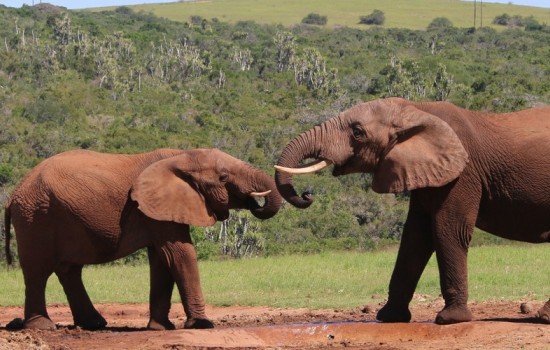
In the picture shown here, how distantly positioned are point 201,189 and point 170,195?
0.32 metres

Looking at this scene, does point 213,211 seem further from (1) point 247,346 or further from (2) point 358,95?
(2) point 358,95

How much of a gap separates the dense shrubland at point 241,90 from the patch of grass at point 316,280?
16.2ft

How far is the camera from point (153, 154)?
1119cm

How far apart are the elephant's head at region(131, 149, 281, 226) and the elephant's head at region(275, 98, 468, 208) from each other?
0.98 m

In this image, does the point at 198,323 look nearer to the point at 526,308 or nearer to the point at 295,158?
the point at 295,158

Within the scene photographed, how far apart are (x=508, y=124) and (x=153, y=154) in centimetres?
330

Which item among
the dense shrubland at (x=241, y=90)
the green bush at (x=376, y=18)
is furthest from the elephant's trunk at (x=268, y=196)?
the green bush at (x=376, y=18)

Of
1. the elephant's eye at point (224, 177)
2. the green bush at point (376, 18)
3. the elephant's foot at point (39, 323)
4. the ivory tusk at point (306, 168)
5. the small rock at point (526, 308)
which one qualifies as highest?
the ivory tusk at point (306, 168)

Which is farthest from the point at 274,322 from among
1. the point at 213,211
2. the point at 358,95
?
the point at 358,95

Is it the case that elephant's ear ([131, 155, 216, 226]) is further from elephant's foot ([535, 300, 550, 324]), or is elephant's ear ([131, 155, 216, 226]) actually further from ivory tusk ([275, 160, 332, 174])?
elephant's foot ([535, 300, 550, 324])

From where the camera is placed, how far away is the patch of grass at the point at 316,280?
1399cm

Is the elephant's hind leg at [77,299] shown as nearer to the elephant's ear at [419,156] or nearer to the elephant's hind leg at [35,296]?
the elephant's hind leg at [35,296]

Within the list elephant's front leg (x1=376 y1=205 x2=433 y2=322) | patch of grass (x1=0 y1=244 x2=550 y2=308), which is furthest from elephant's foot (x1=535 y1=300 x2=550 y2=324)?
patch of grass (x1=0 y1=244 x2=550 y2=308)

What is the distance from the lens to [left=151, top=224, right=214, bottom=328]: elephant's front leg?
→ 34.2 feet
